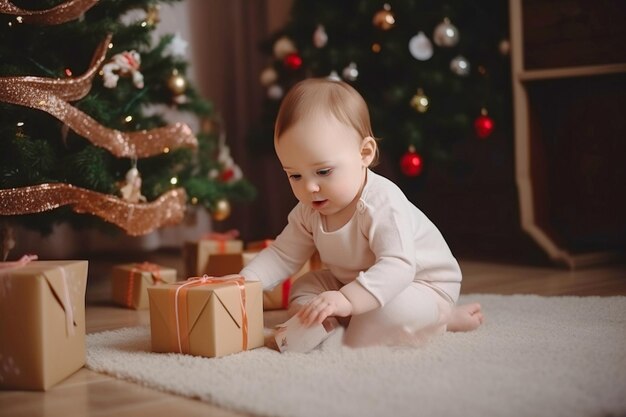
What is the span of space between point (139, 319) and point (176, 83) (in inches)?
34.8

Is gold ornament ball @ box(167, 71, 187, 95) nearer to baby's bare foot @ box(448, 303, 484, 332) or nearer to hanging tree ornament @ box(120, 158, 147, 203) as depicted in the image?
hanging tree ornament @ box(120, 158, 147, 203)

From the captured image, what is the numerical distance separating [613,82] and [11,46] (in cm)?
182

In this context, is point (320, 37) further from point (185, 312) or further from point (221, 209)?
point (185, 312)

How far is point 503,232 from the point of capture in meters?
3.22

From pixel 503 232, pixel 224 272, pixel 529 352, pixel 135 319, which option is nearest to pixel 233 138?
pixel 503 232

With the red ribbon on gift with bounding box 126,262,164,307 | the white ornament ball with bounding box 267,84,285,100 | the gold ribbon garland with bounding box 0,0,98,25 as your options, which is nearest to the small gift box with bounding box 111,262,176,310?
the red ribbon on gift with bounding box 126,262,164,307

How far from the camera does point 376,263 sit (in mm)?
1301

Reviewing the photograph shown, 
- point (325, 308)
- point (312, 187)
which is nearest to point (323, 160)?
point (312, 187)

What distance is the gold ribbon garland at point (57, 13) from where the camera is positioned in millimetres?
1788

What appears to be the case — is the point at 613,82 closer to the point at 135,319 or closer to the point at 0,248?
the point at 135,319

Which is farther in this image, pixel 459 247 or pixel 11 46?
pixel 459 247

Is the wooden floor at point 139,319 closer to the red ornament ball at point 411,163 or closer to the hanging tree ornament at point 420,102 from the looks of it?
the red ornament ball at point 411,163

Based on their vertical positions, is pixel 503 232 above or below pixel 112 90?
below

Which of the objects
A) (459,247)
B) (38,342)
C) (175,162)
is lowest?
(459,247)
